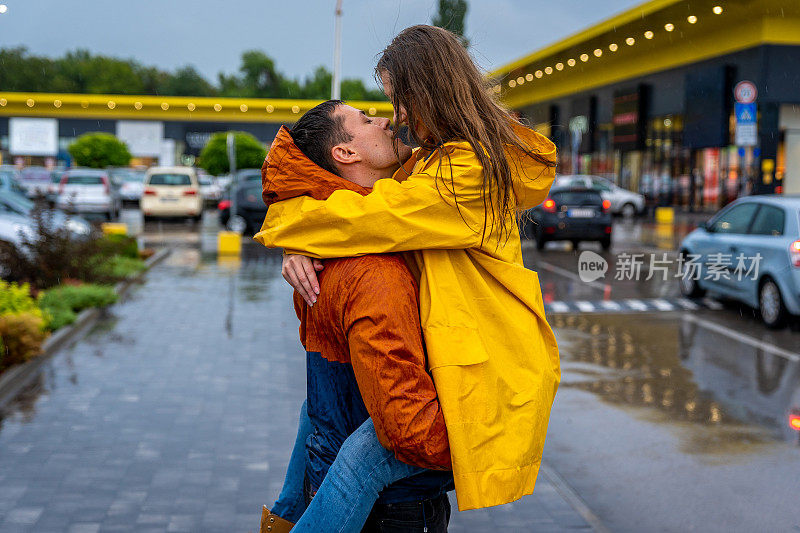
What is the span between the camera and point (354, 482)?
2154mm

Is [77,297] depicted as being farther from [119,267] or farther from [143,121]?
[143,121]

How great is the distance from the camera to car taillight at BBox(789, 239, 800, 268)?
36.1 feet

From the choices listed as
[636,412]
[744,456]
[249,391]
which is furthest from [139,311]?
[744,456]

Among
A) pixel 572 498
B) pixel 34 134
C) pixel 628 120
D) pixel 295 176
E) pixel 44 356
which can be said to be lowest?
pixel 572 498

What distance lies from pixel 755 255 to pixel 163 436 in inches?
314

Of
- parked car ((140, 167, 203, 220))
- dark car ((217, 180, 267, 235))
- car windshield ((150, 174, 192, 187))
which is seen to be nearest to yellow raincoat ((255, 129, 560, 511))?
dark car ((217, 180, 267, 235))

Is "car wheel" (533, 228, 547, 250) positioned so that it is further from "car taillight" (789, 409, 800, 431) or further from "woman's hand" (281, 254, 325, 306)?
"woman's hand" (281, 254, 325, 306)

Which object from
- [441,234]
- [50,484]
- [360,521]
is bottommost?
[50,484]

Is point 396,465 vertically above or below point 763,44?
below

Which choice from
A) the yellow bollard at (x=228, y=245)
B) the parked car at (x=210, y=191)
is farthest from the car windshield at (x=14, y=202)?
the parked car at (x=210, y=191)

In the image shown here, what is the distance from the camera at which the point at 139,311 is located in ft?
40.9

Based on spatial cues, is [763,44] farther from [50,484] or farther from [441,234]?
[441,234]

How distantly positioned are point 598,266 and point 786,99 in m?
14.5

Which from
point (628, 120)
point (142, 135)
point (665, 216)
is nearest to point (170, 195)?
point (665, 216)
